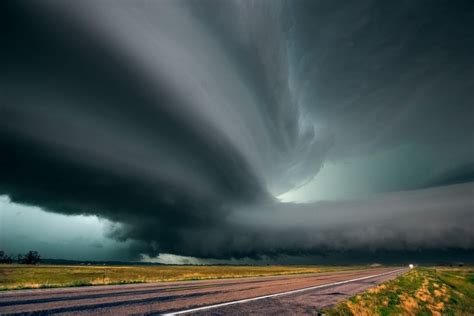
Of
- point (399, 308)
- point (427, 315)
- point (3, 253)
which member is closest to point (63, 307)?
point (399, 308)

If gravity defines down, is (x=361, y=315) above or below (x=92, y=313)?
below

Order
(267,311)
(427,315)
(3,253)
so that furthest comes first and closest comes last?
(3,253)
(427,315)
(267,311)

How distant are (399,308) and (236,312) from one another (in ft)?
30.2

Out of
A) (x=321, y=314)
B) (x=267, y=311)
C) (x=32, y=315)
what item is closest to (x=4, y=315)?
(x=32, y=315)

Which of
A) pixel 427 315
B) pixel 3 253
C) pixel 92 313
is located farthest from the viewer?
pixel 3 253

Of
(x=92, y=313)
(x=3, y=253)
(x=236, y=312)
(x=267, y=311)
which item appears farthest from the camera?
(x=3, y=253)

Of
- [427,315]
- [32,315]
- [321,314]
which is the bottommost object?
[427,315]

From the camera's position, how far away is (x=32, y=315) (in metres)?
7.46

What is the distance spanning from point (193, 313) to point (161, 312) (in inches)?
41.5

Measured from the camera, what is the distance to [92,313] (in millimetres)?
8273

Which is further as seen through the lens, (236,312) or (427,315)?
(427,315)

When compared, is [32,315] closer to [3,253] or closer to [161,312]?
[161,312]

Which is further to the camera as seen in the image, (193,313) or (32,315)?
(193,313)

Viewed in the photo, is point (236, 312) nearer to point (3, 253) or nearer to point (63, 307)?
point (63, 307)
